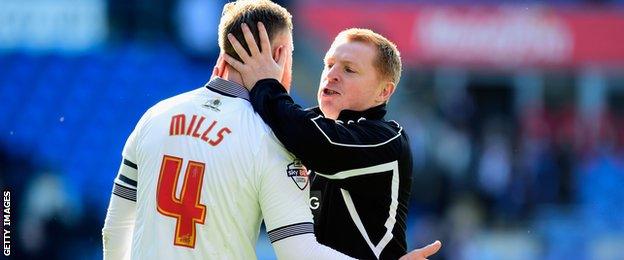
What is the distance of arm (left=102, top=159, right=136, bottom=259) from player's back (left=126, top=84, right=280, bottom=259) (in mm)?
186

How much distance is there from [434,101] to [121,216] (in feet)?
51.1

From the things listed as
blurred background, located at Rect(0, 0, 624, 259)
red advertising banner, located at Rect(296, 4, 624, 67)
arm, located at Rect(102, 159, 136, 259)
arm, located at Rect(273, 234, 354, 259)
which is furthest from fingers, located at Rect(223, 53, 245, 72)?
red advertising banner, located at Rect(296, 4, 624, 67)

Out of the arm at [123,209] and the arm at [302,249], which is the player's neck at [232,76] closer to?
the arm at [123,209]

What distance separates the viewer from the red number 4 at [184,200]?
3.89 metres

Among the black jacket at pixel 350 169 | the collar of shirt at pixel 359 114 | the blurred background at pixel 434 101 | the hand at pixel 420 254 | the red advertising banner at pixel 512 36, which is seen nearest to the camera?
the black jacket at pixel 350 169

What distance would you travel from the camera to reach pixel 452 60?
20406 millimetres

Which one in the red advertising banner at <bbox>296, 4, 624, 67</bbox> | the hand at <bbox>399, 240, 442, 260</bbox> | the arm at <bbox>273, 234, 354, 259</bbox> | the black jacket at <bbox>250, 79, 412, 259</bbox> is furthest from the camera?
the red advertising banner at <bbox>296, 4, 624, 67</bbox>

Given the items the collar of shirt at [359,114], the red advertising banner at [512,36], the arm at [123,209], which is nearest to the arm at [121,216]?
the arm at [123,209]

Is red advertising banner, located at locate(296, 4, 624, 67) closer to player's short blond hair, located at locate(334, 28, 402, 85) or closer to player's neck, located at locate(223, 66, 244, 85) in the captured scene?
player's short blond hair, located at locate(334, 28, 402, 85)

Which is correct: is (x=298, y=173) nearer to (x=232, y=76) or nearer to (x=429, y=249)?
(x=232, y=76)

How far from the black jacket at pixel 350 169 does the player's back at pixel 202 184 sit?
0.09 m

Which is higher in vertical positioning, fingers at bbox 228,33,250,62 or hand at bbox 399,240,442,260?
fingers at bbox 228,33,250,62

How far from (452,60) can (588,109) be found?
2504 mm

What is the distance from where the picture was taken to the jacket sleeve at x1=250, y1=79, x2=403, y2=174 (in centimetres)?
395
